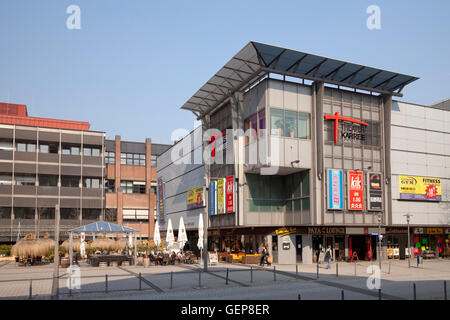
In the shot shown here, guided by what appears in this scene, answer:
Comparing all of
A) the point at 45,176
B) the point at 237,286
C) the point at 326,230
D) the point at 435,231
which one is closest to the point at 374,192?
the point at 326,230

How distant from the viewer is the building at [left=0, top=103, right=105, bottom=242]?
67.2 m

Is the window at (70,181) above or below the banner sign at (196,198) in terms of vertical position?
above

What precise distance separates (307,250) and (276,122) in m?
10.8

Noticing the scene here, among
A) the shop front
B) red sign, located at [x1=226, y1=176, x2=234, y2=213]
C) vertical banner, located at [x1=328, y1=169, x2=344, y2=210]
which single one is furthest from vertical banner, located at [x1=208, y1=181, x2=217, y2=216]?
the shop front

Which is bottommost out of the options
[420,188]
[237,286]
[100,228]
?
[237,286]

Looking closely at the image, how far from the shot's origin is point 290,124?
38031 millimetres

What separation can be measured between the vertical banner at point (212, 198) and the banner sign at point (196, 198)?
4.03 m

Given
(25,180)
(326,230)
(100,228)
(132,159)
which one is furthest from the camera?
(132,159)

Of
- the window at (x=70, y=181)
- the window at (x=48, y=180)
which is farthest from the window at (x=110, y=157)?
the window at (x=48, y=180)

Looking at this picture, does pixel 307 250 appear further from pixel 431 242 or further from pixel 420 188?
pixel 431 242

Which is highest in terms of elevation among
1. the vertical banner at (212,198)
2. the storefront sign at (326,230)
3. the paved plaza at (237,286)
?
the vertical banner at (212,198)

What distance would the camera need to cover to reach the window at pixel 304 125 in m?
38.5

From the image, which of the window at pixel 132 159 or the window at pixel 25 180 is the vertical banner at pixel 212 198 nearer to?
the window at pixel 25 180
